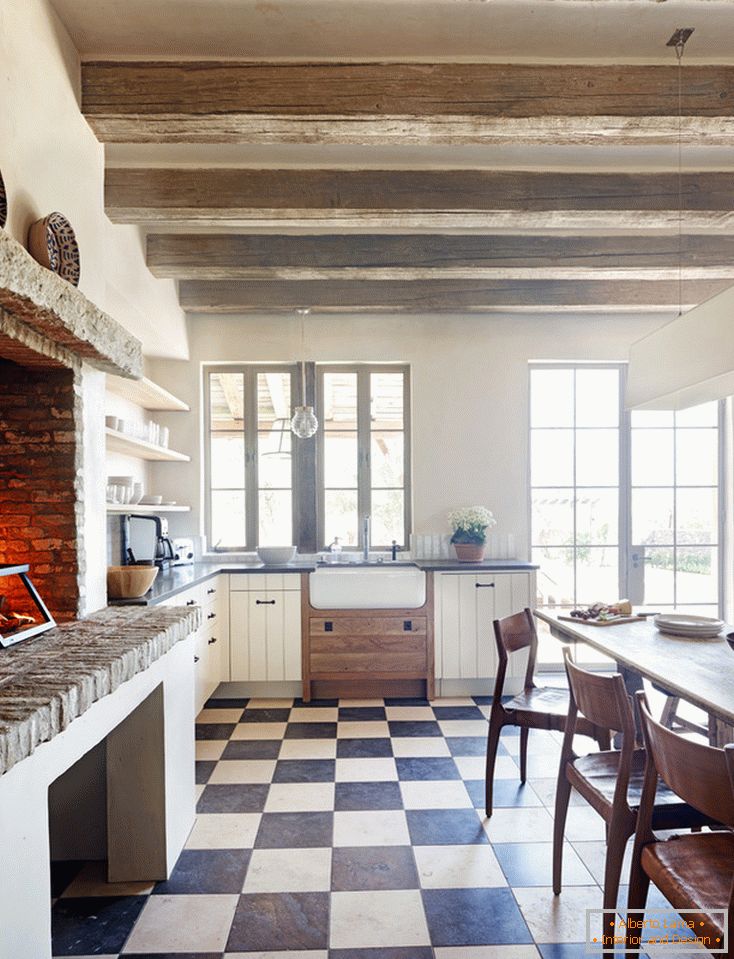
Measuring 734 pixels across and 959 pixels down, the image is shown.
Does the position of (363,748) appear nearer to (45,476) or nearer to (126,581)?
(126,581)

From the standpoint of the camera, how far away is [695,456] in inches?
209

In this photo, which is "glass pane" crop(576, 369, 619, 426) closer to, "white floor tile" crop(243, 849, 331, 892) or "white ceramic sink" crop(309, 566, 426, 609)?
"white ceramic sink" crop(309, 566, 426, 609)

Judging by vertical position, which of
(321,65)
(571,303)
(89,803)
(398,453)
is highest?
(321,65)

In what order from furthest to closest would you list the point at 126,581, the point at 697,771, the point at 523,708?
the point at 126,581 → the point at 523,708 → the point at 697,771

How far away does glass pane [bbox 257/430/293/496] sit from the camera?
17.3 feet

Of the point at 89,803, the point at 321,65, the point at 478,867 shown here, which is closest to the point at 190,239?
the point at 321,65

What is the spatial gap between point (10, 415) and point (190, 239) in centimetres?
189

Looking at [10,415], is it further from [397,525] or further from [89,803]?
[397,525]

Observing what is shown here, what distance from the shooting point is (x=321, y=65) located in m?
2.46

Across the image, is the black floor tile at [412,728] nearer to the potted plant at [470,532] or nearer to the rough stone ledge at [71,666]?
the potted plant at [470,532]

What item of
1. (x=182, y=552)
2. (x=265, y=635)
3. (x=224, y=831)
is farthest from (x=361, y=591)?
(x=224, y=831)

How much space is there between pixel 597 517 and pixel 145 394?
3.55m

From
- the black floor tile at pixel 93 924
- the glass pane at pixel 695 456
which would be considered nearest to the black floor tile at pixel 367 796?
the black floor tile at pixel 93 924

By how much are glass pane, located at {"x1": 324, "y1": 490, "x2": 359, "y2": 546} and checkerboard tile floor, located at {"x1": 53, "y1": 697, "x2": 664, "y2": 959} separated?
1828 mm
